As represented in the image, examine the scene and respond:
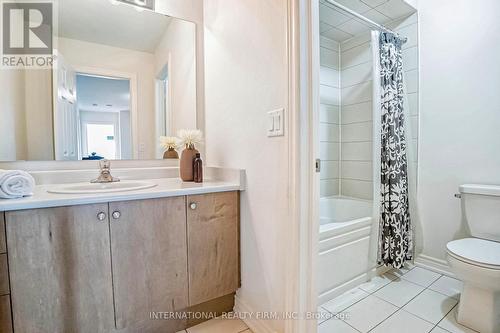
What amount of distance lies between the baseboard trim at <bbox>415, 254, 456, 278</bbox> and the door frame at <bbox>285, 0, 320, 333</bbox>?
4.84 feet

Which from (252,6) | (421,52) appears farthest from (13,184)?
(421,52)

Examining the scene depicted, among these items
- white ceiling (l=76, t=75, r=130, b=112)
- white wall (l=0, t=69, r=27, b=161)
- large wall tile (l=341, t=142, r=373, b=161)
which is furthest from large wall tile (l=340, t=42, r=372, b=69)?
white wall (l=0, t=69, r=27, b=161)

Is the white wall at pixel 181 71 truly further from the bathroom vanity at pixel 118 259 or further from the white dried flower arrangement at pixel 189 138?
the bathroom vanity at pixel 118 259

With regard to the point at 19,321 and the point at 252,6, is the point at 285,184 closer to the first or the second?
the point at 252,6

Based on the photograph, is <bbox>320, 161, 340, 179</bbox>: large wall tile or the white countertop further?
<bbox>320, 161, 340, 179</bbox>: large wall tile

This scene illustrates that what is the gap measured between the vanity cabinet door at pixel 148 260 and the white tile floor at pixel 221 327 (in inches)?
6.4

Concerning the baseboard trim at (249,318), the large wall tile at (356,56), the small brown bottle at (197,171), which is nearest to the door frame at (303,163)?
the baseboard trim at (249,318)

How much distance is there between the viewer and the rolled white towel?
93 cm

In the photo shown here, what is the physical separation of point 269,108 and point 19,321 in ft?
4.30

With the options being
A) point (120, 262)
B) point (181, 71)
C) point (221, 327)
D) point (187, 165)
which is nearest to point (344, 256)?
point (221, 327)

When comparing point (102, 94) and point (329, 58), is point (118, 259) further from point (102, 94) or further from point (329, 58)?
point (329, 58)

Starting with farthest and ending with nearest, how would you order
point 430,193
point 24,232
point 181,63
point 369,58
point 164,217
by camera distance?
point 369,58 < point 430,193 < point 181,63 < point 164,217 < point 24,232

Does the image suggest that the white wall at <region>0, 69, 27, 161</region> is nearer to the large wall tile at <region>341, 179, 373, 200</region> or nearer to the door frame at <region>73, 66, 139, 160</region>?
the door frame at <region>73, 66, 139, 160</region>

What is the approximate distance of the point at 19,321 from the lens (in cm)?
91
